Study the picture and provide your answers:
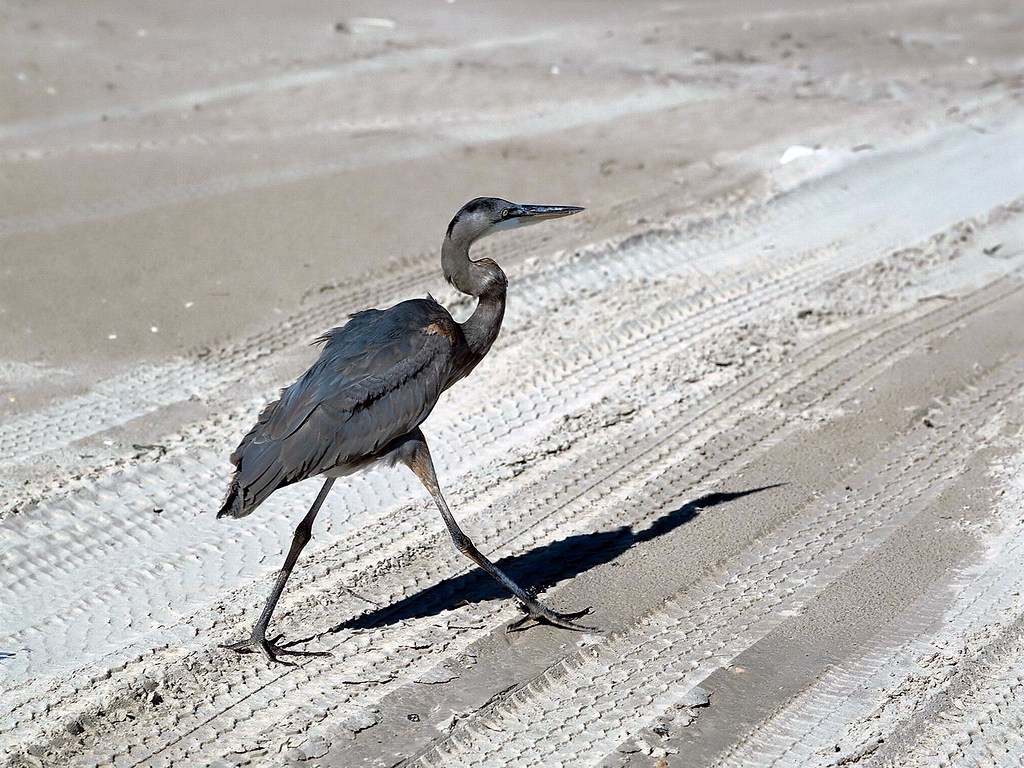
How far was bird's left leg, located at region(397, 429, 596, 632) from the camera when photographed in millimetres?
5711

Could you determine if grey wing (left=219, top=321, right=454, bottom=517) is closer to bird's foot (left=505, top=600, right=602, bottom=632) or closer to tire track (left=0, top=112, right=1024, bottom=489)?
bird's foot (left=505, top=600, right=602, bottom=632)

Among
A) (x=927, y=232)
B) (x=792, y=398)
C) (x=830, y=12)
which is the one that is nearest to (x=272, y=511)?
(x=792, y=398)

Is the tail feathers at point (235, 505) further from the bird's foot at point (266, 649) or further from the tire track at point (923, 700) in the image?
the tire track at point (923, 700)

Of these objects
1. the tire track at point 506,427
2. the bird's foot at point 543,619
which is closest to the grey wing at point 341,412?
the tire track at point 506,427

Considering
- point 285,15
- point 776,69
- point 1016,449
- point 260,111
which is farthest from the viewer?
point 285,15

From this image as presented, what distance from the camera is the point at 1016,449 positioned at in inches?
289

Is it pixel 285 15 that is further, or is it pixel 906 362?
pixel 285 15

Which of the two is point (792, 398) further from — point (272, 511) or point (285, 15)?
point (285, 15)

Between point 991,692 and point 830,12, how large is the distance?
14724 mm

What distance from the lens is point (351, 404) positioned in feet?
18.6

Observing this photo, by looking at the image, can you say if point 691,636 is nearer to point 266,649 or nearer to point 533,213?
point 266,649

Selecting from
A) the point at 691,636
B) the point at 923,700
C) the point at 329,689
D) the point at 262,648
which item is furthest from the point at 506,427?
the point at 923,700

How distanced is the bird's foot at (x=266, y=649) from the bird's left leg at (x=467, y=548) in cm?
77

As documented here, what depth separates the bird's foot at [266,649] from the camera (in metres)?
5.43
